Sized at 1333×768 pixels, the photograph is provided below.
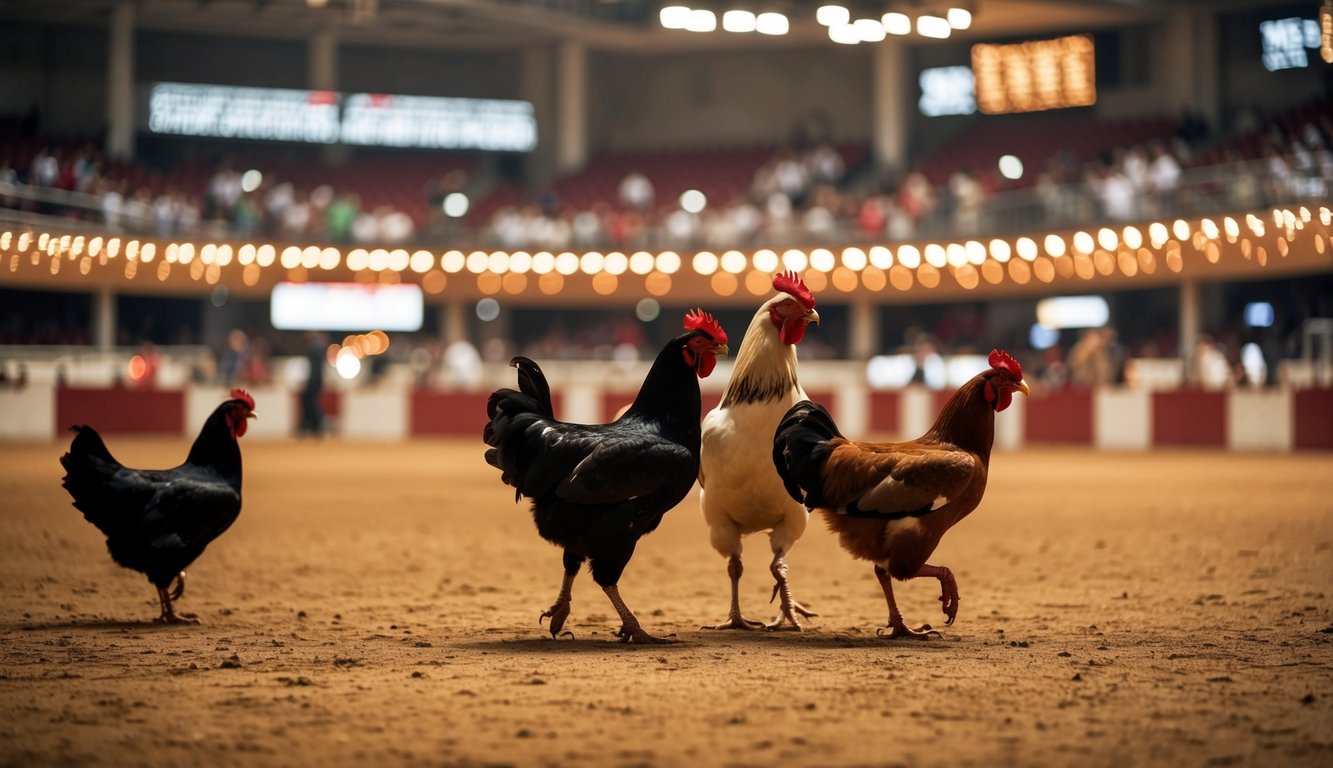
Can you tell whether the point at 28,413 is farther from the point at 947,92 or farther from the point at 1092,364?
the point at 947,92

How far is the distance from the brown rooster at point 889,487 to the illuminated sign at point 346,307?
103 ft

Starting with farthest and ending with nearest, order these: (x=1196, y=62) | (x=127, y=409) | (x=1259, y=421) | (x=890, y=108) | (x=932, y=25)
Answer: (x=890, y=108), (x=1196, y=62), (x=932, y=25), (x=127, y=409), (x=1259, y=421)

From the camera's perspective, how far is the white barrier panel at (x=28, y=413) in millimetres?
26672

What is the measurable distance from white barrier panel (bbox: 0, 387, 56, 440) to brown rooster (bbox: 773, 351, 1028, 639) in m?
23.9

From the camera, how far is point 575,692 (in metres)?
5.21

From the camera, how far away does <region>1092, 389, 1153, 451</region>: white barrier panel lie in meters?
25.7

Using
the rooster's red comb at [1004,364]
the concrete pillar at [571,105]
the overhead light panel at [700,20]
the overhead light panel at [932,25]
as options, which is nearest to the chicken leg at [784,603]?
the rooster's red comb at [1004,364]

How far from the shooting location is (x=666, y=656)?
6.09 meters

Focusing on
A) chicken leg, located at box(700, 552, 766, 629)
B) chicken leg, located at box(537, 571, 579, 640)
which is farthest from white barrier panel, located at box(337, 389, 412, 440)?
chicken leg, located at box(537, 571, 579, 640)

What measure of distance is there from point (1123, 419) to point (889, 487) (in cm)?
2101

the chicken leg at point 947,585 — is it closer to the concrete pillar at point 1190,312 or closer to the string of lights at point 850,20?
the string of lights at point 850,20

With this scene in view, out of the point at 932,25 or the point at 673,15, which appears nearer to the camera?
the point at 673,15

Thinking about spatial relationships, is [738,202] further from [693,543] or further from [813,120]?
[693,543]

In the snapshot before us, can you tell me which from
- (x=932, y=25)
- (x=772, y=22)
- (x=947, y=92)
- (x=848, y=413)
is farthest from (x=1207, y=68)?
(x=848, y=413)
